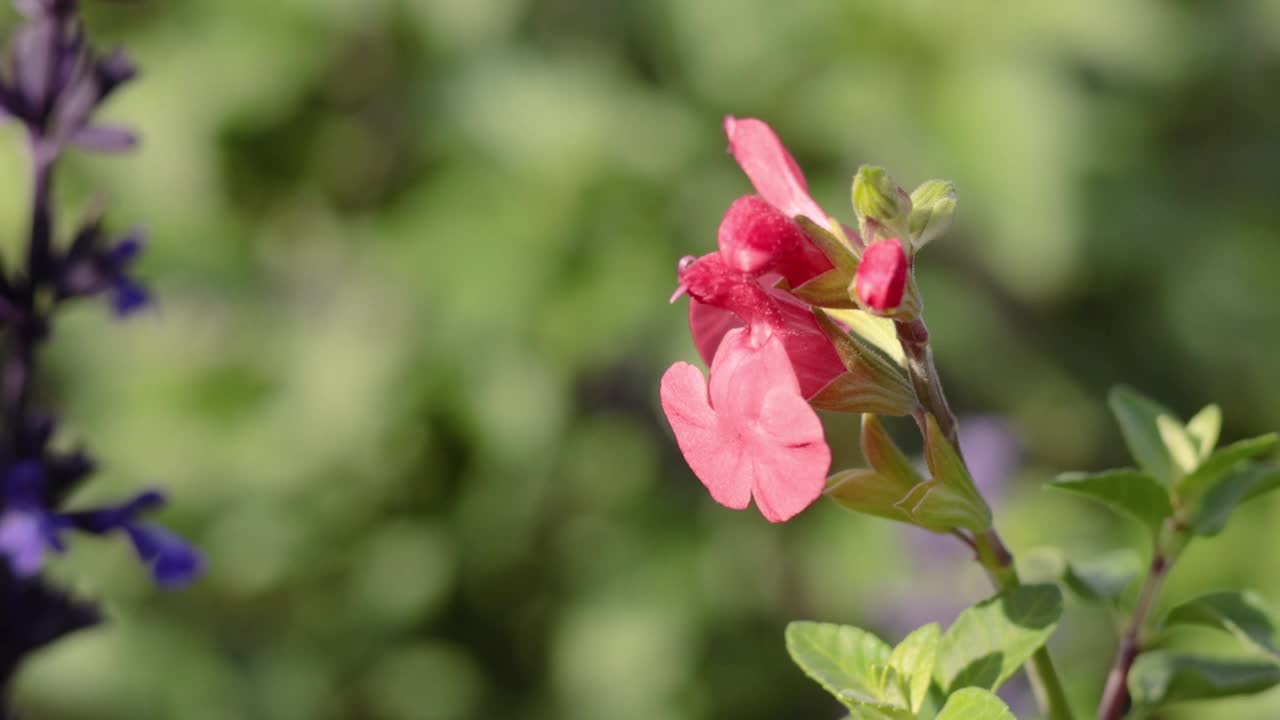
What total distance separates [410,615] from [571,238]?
1.86 feet

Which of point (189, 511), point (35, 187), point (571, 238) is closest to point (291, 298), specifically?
point (189, 511)

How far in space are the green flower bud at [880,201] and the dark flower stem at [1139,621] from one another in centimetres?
19

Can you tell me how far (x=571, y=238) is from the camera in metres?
1.75

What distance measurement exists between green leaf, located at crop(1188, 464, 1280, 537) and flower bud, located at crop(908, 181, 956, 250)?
0.17m

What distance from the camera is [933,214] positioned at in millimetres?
482

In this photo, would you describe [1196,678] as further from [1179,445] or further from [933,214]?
[933,214]

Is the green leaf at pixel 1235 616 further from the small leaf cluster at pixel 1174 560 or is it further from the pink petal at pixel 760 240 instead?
the pink petal at pixel 760 240

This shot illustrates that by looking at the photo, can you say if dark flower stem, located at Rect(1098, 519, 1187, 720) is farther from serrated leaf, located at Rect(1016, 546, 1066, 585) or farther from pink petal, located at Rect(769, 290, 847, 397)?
pink petal, located at Rect(769, 290, 847, 397)

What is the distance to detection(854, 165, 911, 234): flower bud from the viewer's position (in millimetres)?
464

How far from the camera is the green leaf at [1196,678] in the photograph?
1.76 feet

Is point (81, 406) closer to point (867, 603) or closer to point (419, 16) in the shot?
point (419, 16)

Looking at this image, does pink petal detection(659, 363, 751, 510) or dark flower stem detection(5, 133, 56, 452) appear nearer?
pink petal detection(659, 363, 751, 510)

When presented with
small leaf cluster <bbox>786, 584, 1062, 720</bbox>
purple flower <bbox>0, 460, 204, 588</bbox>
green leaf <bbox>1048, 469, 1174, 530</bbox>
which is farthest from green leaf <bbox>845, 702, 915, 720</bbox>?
purple flower <bbox>0, 460, 204, 588</bbox>

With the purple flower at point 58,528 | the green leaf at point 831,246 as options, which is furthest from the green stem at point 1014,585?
the purple flower at point 58,528
